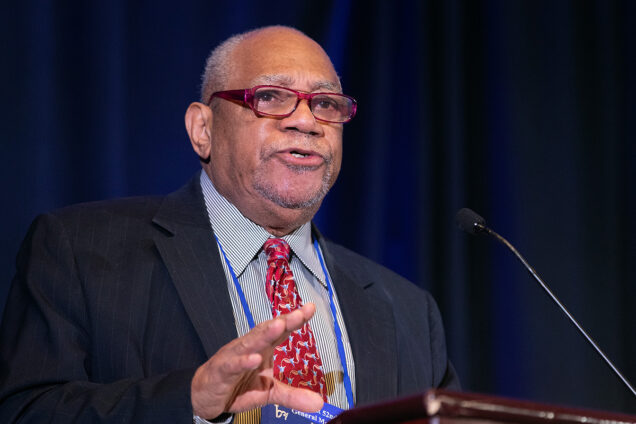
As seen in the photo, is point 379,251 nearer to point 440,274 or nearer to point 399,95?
point 440,274

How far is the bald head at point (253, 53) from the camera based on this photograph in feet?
7.48

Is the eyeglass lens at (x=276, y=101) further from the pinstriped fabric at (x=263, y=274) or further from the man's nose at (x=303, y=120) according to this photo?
the pinstriped fabric at (x=263, y=274)

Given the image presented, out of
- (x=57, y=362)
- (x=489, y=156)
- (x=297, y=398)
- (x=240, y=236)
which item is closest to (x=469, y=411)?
(x=297, y=398)

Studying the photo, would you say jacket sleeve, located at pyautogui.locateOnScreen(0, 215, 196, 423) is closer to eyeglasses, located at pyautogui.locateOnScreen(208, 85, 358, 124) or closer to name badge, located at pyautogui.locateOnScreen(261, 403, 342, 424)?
name badge, located at pyautogui.locateOnScreen(261, 403, 342, 424)

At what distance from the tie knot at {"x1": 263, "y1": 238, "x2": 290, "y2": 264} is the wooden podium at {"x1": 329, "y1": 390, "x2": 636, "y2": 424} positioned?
1.26 metres

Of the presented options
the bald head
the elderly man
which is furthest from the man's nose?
the bald head

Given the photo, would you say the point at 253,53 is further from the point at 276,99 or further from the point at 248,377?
the point at 248,377

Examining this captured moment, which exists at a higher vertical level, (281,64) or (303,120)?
(281,64)

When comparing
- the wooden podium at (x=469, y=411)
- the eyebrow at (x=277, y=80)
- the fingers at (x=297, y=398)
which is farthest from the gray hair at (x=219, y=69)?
the wooden podium at (x=469, y=411)

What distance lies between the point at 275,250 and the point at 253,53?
0.61m

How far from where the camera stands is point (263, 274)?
2.13 metres

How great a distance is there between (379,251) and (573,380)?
0.97 meters

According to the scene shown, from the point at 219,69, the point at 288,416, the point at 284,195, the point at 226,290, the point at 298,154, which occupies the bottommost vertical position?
the point at 288,416

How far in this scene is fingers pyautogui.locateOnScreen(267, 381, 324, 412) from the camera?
4.69 ft
